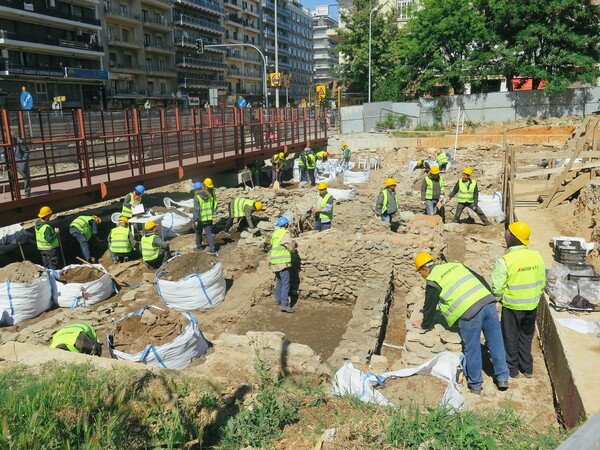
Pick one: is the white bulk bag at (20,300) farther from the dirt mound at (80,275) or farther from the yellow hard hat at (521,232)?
the yellow hard hat at (521,232)

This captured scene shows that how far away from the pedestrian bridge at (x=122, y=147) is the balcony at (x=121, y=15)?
26182mm

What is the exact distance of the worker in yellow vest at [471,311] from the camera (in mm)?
4852

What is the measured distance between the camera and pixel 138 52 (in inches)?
1762

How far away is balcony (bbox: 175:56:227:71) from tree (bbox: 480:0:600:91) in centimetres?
3248

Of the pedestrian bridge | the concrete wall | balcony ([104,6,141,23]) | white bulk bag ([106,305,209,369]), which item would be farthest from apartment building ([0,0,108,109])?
white bulk bag ([106,305,209,369])

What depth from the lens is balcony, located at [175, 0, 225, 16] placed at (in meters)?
50.8

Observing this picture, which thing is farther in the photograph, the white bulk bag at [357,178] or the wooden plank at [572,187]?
the white bulk bag at [357,178]

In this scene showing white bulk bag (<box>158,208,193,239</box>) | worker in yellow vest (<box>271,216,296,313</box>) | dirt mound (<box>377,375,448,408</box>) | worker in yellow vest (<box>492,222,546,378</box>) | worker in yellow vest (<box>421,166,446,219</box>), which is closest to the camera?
dirt mound (<box>377,375,448,408</box>)

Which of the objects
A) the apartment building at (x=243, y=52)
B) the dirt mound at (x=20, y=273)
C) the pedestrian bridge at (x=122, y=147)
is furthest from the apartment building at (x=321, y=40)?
the dirt mound at (x=20, y=273)

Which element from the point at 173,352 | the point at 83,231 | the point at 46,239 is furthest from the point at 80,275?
the point at 173,352

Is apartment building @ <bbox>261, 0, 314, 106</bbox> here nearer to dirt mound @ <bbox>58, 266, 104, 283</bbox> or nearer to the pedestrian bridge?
the pedestrian bridge

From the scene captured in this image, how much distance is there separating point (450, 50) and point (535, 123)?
23.8ft

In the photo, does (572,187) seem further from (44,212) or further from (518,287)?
(44,212)

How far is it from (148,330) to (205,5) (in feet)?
184
